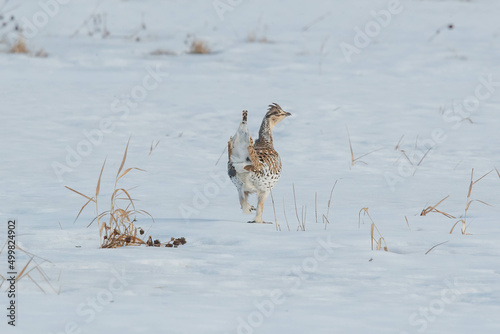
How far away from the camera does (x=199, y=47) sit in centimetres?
1324

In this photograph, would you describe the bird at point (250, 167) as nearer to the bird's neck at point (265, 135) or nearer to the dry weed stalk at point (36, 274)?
the bird's neck at point (265, 135)

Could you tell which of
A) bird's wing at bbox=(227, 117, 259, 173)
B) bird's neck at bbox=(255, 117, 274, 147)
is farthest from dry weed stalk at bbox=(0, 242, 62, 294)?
bird's neck at bbox=(255, 117, 274, 147)

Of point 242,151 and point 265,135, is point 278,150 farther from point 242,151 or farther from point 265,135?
point 242,151

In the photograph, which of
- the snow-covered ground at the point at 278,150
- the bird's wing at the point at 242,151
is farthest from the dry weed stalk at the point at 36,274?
the bird's wing at the point at 242,151

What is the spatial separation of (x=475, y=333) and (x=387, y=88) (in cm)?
843

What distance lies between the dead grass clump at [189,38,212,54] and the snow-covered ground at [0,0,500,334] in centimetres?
22

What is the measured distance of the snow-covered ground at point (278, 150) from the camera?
10.7ft

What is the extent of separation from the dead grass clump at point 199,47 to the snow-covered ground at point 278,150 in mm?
222

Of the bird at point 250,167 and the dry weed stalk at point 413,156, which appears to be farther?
the dry weed stalk at point 413,156

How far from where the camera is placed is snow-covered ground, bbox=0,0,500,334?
3.26m

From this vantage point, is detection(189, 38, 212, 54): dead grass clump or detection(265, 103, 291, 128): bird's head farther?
detection(189, 38, 212, 54): dead grass clump

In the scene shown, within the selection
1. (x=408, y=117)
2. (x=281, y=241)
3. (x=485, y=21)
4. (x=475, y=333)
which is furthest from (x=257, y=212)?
(x=485, y=21)

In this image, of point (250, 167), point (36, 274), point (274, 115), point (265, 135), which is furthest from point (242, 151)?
point (36, 274)

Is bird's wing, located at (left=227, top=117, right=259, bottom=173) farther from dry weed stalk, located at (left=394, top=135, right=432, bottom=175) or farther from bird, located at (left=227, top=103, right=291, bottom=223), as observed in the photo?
dry weed stalk, located at (left=394, top=135, right=432, bottom=175)
